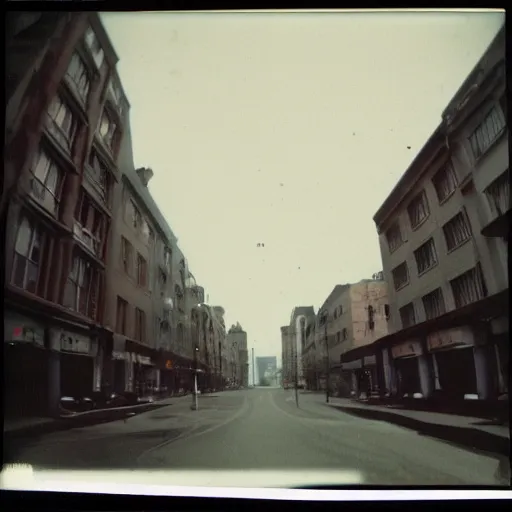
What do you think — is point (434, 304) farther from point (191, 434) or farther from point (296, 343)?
point (191, 434)

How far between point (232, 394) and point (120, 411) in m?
0.79

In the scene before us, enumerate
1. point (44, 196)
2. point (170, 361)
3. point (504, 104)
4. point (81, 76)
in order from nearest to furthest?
point (504, 104) < point (44, 196) < point (81, 76) < point (170, 361)

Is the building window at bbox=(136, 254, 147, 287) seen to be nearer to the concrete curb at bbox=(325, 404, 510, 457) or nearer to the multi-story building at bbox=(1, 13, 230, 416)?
the multi-story building at bbox=(1, 13, 230, 416)

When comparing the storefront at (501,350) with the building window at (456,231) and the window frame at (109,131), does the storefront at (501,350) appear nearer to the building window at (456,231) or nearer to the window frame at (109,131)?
the building window at (456,231)

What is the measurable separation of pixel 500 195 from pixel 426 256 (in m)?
0.58

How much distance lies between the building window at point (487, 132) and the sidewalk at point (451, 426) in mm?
1625

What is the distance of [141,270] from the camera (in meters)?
2.91

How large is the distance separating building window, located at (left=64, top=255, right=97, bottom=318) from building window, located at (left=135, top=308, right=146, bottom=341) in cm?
29

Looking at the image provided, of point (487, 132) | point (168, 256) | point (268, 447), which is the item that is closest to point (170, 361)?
point (168, 256)

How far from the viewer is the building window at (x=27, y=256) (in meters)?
2.61

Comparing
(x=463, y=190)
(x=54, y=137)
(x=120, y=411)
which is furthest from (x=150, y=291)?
(x=463, y=190)

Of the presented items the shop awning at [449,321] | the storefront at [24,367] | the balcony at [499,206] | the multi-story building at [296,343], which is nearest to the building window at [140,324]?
the storefront at [24,367]

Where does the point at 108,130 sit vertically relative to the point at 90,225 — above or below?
above

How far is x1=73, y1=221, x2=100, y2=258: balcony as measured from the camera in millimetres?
2760
